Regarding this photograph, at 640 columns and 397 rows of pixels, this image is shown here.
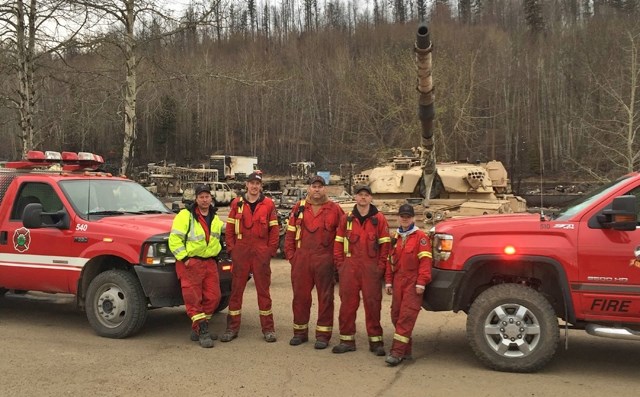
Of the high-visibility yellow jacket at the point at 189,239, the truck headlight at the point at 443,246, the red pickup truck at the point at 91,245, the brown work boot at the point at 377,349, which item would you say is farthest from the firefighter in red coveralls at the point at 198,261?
the truck headlight at the point at 443,246

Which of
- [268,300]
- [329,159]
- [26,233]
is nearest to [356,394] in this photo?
[268,300]

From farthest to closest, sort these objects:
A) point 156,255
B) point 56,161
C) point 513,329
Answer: point 56,161, point 156,255, point 513,329

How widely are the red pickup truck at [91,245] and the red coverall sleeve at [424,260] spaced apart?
2410 millimetres

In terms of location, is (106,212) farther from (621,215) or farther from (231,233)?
(621,215)

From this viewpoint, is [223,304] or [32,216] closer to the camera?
[32,216]

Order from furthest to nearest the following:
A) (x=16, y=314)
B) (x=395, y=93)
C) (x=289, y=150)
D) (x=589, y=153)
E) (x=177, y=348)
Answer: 1. (x=289, y=150)
2. (x=589, y=153)
3. (x=395, y=93)
4. (x=16, y=314)
5. (x=177, y=348)

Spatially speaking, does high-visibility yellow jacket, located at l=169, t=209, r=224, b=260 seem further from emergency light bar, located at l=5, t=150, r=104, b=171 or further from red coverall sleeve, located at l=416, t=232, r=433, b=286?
emergency light bar, located at l=5, t=150, r=104, b=171

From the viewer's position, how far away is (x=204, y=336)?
253 inches

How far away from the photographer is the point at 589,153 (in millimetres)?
44750

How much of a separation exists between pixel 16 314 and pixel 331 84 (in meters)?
56.9

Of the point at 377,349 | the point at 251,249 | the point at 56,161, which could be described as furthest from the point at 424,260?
the point at 56,161

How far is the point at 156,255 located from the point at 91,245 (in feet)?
2.67

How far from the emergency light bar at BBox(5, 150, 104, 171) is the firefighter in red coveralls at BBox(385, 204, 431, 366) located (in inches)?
179

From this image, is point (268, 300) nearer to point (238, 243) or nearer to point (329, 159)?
point (238, 243)
